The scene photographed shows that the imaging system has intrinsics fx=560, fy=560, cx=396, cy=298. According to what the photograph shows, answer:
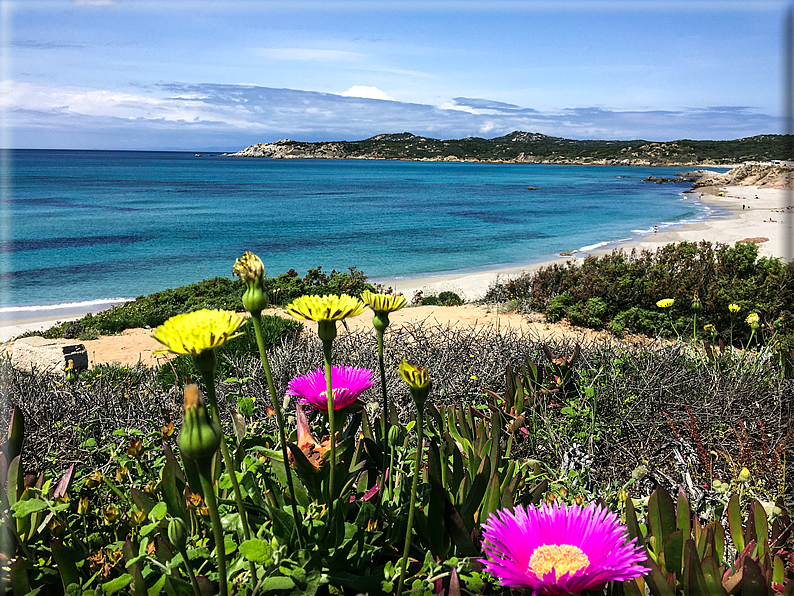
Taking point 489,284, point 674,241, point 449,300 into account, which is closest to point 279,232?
point 489,284

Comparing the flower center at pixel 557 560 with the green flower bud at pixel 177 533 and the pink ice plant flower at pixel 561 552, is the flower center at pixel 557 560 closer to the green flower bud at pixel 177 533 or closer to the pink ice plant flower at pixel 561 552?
the pink ice plant flower at pixel 561 552

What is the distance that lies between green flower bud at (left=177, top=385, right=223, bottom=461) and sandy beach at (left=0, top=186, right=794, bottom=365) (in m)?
2.57

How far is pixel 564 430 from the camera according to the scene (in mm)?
2682

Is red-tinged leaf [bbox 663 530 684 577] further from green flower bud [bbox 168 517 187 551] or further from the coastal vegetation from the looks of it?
green flower bud [bbox 168 517 187 551]

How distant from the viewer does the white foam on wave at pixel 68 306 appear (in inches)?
486

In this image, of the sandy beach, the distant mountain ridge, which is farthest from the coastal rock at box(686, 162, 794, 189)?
the distant mountain ridge

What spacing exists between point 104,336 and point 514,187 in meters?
46.7

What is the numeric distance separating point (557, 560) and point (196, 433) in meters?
0.65

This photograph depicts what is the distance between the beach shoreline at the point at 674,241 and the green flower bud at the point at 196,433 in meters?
4.71

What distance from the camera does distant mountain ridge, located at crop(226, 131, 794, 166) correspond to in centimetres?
8300

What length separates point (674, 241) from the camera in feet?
57.5

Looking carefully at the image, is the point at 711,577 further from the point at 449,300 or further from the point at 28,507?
the point at 449,300

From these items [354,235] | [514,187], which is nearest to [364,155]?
[514,187]

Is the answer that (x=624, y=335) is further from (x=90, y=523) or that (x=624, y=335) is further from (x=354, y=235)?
(x=354, y=235)
